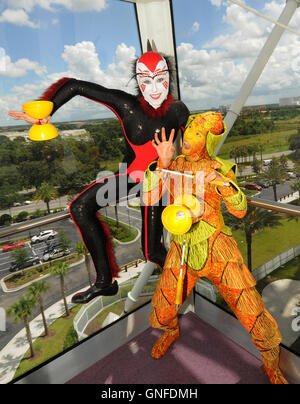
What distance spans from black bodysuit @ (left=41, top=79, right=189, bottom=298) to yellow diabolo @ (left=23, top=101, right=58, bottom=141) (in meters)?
0.08

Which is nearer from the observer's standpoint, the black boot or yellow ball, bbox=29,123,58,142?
yellow ball, bbox=29,123,58,142

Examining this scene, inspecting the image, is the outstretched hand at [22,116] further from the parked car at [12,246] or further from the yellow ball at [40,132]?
the parked car at [12,246]

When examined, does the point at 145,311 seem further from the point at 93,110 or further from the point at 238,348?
the point at 93,110

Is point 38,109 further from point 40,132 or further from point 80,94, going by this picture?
point 80,94

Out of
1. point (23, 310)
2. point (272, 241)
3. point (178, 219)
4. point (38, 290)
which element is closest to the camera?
point (178, 219)

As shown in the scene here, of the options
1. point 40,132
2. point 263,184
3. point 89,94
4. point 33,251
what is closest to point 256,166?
point 263,184

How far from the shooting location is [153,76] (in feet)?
3.67

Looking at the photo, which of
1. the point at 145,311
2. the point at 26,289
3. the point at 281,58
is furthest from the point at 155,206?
the point at 26,289

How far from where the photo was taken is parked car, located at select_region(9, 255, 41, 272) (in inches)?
304

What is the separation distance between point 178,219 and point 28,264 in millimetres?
7984

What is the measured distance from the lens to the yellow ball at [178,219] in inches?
40.0

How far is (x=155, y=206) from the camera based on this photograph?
1302 millimetres

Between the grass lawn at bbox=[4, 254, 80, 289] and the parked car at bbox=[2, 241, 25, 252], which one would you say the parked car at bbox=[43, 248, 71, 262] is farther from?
the parked car at bbox=[2, 241, 25, 252]

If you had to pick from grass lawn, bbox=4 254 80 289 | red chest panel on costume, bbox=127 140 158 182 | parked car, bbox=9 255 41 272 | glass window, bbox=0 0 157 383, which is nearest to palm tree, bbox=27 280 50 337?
grass lawn, bbox=4 254 80 289
